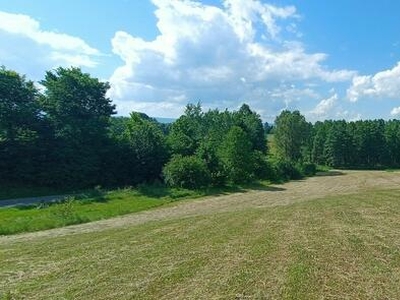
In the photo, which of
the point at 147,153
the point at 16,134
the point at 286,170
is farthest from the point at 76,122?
the point at 286,170

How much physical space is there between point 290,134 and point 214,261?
9985 centimetres

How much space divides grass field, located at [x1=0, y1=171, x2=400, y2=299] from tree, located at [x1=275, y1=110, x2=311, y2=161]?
88.2 metres

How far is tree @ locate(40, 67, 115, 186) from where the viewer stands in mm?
52344

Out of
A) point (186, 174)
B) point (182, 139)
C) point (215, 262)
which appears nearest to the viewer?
point (215, 262)

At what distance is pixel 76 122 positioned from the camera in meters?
54.8

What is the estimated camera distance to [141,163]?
58188 millimetres

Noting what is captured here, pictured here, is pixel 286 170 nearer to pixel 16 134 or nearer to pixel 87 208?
pixel 16 134

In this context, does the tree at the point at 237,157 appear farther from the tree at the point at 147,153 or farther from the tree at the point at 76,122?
the tree at the point at 76,122

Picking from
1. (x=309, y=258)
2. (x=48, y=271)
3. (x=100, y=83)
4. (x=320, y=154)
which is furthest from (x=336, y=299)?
(x=320, y=154)

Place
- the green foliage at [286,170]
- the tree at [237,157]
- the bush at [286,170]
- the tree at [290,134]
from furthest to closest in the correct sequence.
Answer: the tree at [290,134], the bush at [286,170], the green foliage at [286,170], the tree at [237,157]

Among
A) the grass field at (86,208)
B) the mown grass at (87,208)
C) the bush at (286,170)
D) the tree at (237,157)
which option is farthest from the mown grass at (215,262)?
the bush at (286,170)

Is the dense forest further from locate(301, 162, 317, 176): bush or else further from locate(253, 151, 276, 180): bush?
locate(301, 162, 317, 176): bush

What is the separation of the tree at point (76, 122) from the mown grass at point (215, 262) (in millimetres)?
31832

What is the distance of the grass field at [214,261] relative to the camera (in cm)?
1082
